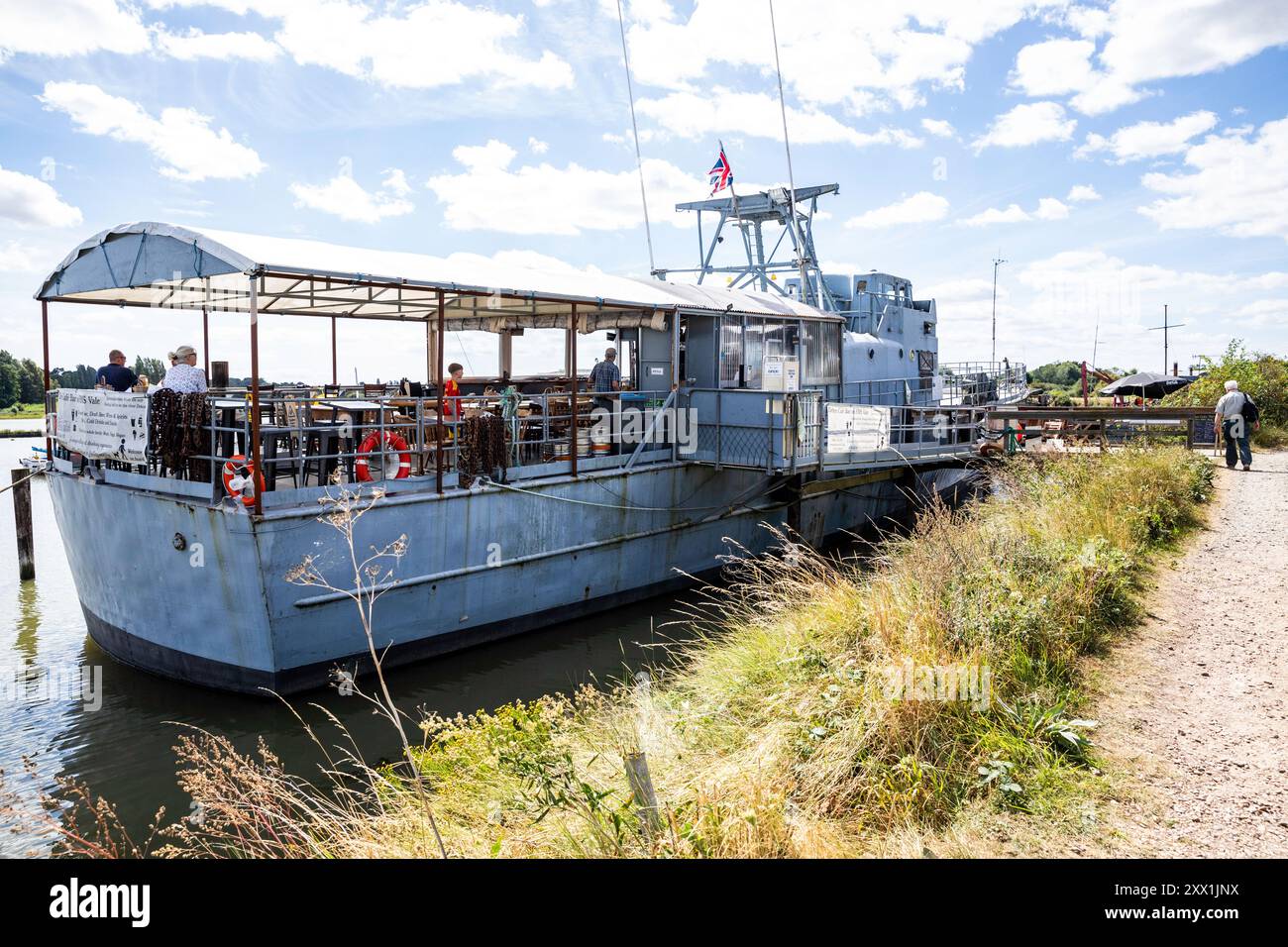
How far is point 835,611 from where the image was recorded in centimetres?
662

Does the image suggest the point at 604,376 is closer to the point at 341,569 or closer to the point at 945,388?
the point at 341,569

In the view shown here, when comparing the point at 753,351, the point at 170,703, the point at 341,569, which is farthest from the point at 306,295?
the point at 753,351

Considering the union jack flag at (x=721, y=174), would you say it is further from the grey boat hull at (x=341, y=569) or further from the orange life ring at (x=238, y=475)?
the orange life ring at (x=238, y=475)

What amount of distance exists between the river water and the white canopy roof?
3.33 m

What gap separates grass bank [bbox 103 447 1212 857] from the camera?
A: 4164 mm

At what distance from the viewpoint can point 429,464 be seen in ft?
36.1

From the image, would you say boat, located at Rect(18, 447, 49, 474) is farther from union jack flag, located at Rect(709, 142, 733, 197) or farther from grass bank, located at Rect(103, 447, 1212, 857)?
union jack flag, located at Rect(709, 142, 733, 197)

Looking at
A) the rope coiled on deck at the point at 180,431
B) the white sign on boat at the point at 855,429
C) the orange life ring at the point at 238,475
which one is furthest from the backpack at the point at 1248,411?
the rope coiled on deck at the point at 180,431

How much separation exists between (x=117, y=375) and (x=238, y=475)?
340 cm

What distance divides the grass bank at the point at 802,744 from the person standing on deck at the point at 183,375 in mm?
4052

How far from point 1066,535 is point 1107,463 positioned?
446cm

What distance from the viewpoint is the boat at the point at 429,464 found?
8734mm
